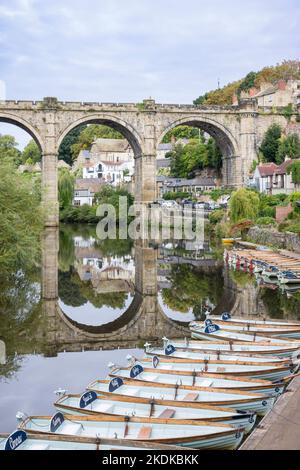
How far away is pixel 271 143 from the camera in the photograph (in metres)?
62.7

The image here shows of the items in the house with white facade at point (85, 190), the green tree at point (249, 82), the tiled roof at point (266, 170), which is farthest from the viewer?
the green tree at point (249, 82)

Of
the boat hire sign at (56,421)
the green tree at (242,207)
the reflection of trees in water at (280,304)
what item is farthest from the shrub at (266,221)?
the boat hire sign at (56,421)

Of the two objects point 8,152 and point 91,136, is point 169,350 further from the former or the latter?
point 91,136

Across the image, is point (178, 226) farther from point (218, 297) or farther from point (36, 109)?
point (218, 297)

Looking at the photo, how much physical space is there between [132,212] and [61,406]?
186 feet

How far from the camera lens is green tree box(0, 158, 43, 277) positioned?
84.4ft

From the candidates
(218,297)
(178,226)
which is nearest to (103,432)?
(218,297)

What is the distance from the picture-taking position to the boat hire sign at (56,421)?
9.47 metres

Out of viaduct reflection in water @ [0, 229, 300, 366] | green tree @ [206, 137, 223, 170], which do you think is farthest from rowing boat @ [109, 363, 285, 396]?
green tree @ [206, 137, 223, 170]

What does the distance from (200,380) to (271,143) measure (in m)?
53.4

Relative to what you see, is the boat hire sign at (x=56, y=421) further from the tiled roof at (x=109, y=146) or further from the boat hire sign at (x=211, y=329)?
the tiled roof at (x=109, y=146)

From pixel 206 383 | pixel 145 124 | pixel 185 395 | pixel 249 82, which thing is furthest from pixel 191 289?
pixel 249 82

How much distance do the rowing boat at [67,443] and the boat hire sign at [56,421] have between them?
1.32 feet
